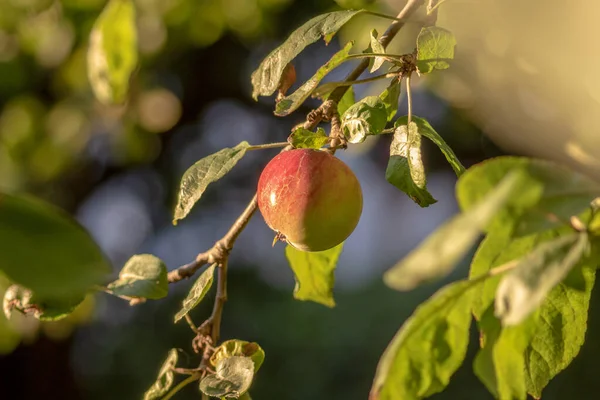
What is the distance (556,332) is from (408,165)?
0.28 meters

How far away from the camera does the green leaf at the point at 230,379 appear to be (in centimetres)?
98

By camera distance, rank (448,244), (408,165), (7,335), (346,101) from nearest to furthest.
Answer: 1. (448,244)
2. (408,165)
3. (346,101)
4. (7,335)

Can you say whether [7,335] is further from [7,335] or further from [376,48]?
→ [376,48]

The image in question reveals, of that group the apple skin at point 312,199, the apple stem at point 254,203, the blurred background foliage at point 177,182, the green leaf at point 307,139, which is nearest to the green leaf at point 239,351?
the apple stem at point 254,203

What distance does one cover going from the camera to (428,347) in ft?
2.03

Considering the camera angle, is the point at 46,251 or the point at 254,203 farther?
the point at 254,203

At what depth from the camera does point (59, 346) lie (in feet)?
17.3

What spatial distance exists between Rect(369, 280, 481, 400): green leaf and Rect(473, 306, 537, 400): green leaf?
25 millimetres

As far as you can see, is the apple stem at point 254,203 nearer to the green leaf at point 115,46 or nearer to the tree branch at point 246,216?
the tree branch at point 246,216

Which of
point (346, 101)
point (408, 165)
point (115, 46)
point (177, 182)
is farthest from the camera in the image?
point (177, 182)

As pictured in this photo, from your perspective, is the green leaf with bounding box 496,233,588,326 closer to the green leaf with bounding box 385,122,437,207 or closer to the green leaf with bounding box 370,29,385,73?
the green leaf with bounding box 385,122,437,207

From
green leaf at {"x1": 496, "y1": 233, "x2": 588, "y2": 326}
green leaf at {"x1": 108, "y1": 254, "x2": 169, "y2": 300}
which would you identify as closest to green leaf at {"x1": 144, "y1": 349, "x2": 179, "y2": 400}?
green leaf at {"x1": 108, "y1": 254, "x2": 169, "y2": 300}

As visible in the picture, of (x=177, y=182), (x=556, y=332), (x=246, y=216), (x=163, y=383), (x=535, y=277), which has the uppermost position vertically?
(x=535, y=277)

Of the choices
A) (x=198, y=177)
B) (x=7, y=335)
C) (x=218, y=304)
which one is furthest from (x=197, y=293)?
(x=7, y=335)
